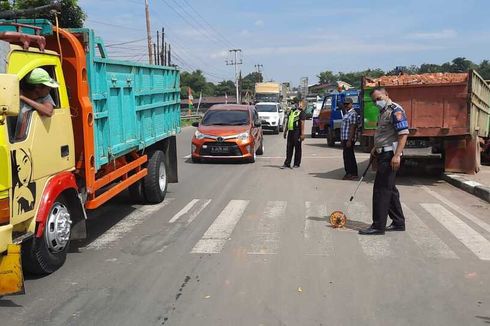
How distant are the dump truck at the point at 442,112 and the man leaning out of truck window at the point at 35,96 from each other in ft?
25.9

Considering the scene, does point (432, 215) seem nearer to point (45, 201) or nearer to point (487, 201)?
point (487, 201)

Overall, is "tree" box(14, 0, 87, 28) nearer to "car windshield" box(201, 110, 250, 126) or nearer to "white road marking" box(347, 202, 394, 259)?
"car windshield" box(201, 110, 250, 126)

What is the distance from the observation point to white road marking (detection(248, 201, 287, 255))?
20.7 ft

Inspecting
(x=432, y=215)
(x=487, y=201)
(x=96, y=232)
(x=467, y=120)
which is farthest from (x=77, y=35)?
(x=467, y=120)

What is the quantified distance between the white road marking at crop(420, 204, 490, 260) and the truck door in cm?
467

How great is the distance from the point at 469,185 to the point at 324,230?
463cm

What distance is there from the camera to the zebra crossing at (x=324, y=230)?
6.31 m

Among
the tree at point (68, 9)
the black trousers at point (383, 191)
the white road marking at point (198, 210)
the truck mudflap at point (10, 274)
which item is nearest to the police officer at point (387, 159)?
the black trousers at point (383, 191)

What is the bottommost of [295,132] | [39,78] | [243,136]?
[243,136]

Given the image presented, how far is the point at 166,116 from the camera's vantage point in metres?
9.98

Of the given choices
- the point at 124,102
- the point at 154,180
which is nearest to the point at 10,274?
the point at 124,102

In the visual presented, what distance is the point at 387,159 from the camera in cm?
707

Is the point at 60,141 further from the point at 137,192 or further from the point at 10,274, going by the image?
the point at 137,192

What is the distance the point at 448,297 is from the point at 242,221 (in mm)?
3604
